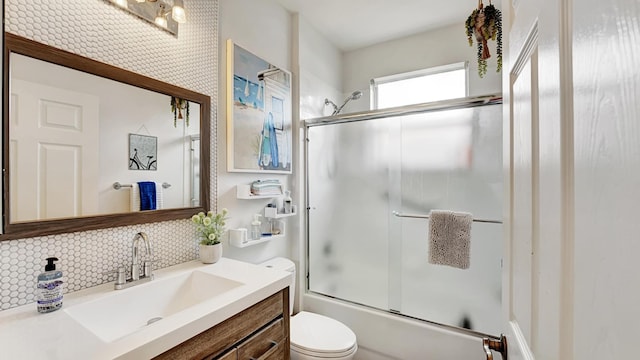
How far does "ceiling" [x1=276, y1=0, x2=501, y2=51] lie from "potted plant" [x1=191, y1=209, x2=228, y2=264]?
1.71m

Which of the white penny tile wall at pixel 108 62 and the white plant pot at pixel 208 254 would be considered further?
the white plant pot at pixel 208 254

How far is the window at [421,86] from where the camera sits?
246 centimetres

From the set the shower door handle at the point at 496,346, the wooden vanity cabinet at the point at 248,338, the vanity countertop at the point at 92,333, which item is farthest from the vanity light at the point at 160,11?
the shower door handle at the point at 496,346

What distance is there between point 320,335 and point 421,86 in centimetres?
233

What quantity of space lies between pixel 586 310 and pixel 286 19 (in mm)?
2452

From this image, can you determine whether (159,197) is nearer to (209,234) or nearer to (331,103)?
(209,234)

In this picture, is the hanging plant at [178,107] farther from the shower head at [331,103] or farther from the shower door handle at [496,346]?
the shower door handle at [496,346]

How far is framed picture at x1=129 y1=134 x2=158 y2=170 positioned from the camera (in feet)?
4.06

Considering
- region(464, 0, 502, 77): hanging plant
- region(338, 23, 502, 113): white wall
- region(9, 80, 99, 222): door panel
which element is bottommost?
region(9, 80, 99, 222): door panel

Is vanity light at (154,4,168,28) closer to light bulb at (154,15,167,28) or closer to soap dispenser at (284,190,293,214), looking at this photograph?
light bulb at (154,15,167,28)

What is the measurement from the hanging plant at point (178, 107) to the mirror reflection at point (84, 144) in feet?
0.03

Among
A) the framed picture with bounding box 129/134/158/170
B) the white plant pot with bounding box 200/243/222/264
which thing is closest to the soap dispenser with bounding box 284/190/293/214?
the white plant pot with bounding box 200/243/222/264

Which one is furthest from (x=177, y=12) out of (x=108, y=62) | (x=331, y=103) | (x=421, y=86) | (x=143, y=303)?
(x=421, y=86)

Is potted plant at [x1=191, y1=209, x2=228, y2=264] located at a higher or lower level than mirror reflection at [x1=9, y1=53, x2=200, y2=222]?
lower
